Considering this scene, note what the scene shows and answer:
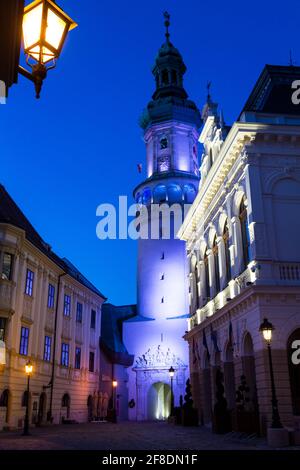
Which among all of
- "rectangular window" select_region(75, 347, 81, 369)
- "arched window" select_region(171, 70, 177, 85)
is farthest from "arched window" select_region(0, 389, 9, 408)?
"arched window" select_region(171, 70, 177, 85)

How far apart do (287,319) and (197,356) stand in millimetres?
12945

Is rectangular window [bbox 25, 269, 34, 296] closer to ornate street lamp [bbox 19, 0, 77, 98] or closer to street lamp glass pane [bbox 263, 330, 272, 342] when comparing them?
street lamp glass pane [bbox 263, 330, 272, 342]

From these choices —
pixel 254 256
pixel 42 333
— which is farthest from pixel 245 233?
pixel 42 333

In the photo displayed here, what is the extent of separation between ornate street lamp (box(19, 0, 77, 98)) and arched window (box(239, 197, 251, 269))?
1882 cm

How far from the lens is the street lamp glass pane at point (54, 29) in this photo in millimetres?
5820

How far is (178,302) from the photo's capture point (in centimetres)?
5144

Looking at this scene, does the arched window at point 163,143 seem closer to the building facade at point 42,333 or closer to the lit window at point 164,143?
the lit window at point 164,143

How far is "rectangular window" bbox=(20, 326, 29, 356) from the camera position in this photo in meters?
30.9

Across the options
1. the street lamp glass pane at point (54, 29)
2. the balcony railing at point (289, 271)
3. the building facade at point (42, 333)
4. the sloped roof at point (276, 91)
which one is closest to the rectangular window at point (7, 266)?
the building facade at point (42, 333)

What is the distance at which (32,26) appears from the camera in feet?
19.2

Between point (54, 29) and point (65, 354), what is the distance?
3563 centimetres

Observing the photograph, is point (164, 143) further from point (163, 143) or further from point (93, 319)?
point (93, 319)

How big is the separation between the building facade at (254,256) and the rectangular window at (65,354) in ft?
40.7
